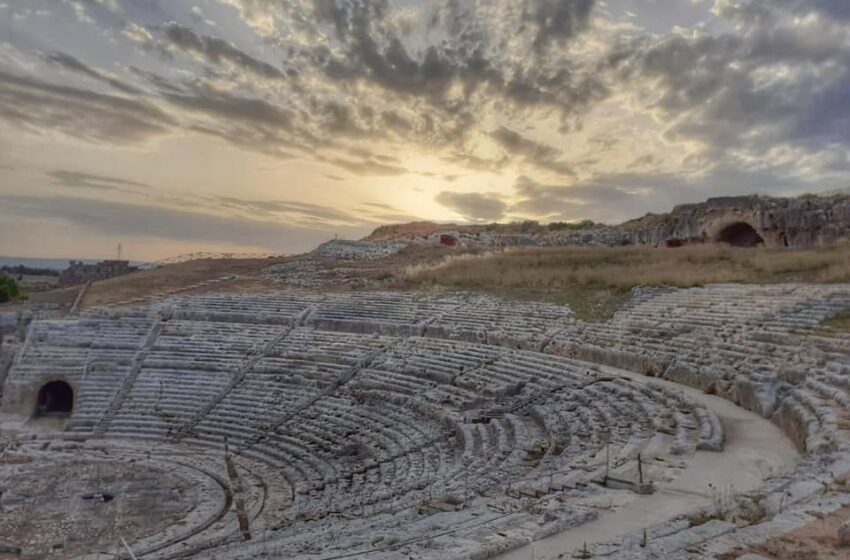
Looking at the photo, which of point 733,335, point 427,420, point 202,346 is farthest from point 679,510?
point 202,346

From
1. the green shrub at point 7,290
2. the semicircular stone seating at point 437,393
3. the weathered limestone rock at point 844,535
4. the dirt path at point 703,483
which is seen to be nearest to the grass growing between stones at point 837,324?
the semicircular stone seating at point 437,393

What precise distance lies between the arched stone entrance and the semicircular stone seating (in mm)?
1155

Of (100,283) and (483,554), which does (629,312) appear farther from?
(100,283)

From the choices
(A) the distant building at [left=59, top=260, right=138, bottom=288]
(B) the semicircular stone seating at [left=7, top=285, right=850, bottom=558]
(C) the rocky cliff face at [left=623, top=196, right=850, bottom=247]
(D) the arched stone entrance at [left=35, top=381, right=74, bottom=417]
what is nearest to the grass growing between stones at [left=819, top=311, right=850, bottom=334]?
(B) the semicircular stone seating at [left=7, top=285, right=850, bottom=558]

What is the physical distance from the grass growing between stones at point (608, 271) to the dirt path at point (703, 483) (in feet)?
37.4

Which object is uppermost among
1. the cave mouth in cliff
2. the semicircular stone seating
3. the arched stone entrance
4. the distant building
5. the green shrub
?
the cave mouth in cliff

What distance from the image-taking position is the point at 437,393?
17.2m

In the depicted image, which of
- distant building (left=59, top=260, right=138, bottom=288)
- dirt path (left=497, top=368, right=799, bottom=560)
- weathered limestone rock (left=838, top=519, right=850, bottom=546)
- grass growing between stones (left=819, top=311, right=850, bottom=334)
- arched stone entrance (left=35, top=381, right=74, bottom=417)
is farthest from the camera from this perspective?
distant building (left=59, top=260, right=138, bottom=288)

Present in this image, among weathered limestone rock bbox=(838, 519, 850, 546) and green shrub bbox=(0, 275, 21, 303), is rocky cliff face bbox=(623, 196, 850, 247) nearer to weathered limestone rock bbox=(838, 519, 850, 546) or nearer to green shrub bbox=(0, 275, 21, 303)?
weathered limestone rock bbox=(838, 519, 850, 546)

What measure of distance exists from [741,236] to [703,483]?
36.0 metres

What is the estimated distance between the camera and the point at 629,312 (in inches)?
841

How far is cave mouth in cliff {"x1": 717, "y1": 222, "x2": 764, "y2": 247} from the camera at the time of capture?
3850 cm

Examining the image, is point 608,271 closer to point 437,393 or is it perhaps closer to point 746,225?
point 437,393

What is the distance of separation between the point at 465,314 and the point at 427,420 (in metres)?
9.07
